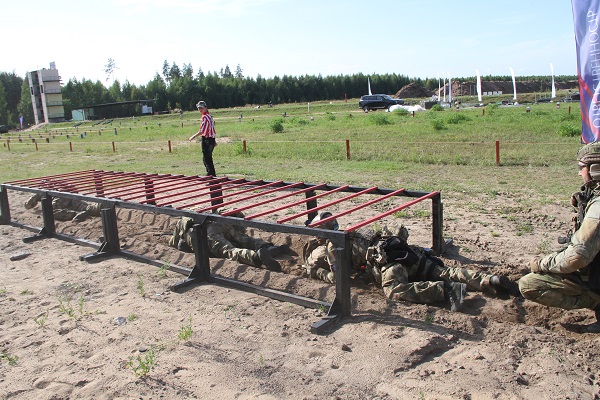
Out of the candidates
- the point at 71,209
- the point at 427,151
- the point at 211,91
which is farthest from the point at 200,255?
the point at 211,91

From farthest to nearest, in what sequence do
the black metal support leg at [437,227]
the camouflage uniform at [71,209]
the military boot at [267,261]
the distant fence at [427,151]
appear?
the distant fence at [427,151] → the camouflage uniform at [71,209] → the black metal support leg at [437,227] → the military boot at [267,261]

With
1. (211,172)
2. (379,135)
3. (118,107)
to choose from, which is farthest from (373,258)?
(118,107)

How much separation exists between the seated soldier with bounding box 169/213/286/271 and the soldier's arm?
3.06m

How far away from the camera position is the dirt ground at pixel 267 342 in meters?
A: 3.37

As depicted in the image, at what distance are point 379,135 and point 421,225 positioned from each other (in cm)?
1430

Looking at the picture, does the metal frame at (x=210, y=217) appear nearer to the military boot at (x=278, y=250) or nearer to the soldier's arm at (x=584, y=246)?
the military boot at (x=278, y=250)

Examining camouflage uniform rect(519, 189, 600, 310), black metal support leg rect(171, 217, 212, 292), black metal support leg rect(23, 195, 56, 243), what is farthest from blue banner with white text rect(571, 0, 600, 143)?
black metal support leg rect(23, 195, 56, 243)

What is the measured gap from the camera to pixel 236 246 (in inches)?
265

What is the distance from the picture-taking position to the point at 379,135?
2156 centimetres

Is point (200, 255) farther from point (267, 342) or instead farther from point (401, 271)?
point (401, 271)

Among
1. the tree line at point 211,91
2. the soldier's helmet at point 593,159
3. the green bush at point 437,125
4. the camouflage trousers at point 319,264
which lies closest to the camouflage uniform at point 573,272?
the soldier's helmet at point 593,159

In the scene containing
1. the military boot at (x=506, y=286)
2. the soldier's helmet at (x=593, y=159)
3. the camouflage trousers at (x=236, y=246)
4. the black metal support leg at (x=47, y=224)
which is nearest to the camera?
the soldier's helmet at (x=593, y=159)

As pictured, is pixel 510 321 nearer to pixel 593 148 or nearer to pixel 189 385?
pixel 593 148

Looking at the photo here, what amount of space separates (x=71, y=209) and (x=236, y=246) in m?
4.17
